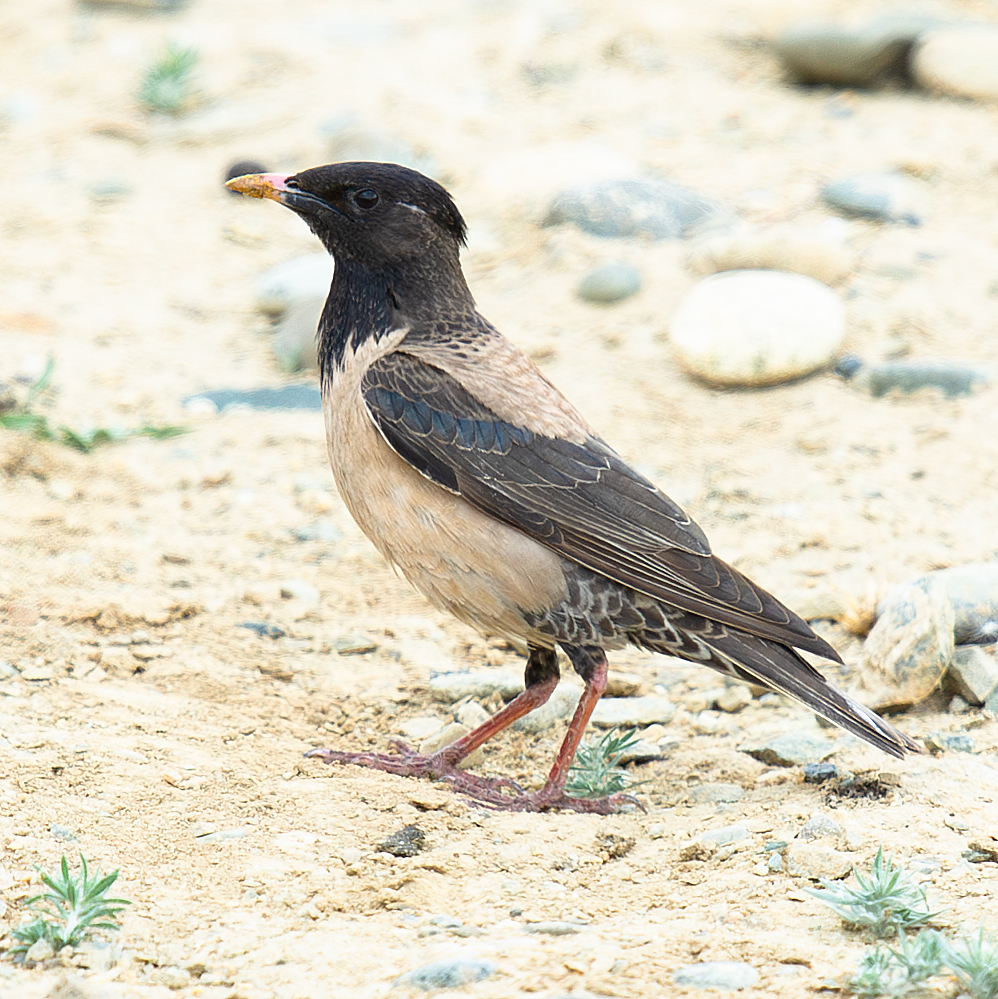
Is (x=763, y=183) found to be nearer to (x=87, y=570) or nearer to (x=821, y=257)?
(x=821, y=257)

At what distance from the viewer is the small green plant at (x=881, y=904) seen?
3363 millimetres

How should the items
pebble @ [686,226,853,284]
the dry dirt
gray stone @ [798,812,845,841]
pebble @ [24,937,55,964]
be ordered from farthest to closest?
pebble @ [686,226,853,284] → gray stone @ [798,812,845,841] → the dry dirt → pebble @ [24,937,55,964]

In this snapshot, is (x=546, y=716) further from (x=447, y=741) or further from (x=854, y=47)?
(x=854, y=47)

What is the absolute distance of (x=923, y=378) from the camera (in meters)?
7.56

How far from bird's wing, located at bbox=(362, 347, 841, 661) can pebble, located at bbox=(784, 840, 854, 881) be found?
0.84m

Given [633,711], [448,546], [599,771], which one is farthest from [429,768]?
[633,711]

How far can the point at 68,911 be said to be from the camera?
3340 mm

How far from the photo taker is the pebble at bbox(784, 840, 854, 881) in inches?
150

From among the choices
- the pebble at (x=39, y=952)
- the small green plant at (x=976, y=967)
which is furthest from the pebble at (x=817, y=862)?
the pebble at (x=39, y=952)

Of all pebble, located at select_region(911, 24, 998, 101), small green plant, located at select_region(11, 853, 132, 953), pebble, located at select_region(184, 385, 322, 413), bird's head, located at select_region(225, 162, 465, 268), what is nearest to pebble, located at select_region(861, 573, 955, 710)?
bird's head, located at select_region(225, 162, 465, 268)

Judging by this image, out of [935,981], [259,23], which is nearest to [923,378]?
[935,981]

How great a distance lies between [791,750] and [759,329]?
3.36m

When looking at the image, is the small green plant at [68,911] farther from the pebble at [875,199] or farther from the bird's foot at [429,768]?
the pebble at [875,199]

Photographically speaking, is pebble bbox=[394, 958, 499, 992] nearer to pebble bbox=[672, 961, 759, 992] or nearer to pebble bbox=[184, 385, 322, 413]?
pebble bbox=[672, 961, 759, 992]
